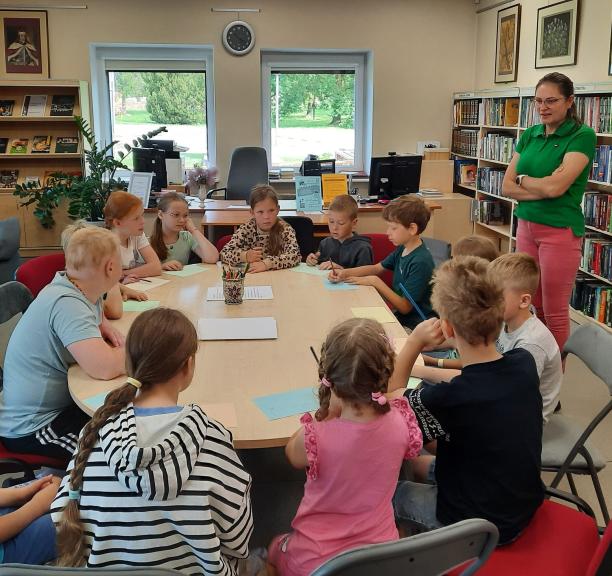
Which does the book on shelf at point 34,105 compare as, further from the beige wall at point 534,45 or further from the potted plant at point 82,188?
the beige wall at point 534,45

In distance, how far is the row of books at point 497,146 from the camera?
19.7ft

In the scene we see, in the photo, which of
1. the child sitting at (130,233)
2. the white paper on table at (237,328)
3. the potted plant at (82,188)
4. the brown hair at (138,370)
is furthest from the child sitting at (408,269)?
the potted plant at (82,188)

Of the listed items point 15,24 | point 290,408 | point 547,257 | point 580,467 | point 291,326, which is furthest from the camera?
point 15,24

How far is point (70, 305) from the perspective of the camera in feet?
6.50

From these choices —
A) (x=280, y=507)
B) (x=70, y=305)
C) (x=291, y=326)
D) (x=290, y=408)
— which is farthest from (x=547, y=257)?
(x=70, y=305)

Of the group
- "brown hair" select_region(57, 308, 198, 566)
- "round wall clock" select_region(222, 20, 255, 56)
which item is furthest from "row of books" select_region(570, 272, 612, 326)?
"round wall clock" select_region(222, 20, 255, 56)

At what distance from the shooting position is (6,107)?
22.0ft

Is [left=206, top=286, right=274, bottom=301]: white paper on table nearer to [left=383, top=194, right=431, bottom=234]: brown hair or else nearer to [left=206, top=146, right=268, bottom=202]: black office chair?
[left=383, top=194, right=431, bottom=234]: brown hair

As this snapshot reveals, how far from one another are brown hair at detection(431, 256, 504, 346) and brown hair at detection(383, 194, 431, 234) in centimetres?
136

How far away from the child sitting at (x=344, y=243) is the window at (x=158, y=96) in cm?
417

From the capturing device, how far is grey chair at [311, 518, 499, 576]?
1.08 meters

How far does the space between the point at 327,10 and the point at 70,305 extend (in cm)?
587

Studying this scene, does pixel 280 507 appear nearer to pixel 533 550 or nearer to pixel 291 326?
pixel 291 326

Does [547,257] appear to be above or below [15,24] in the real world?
below
